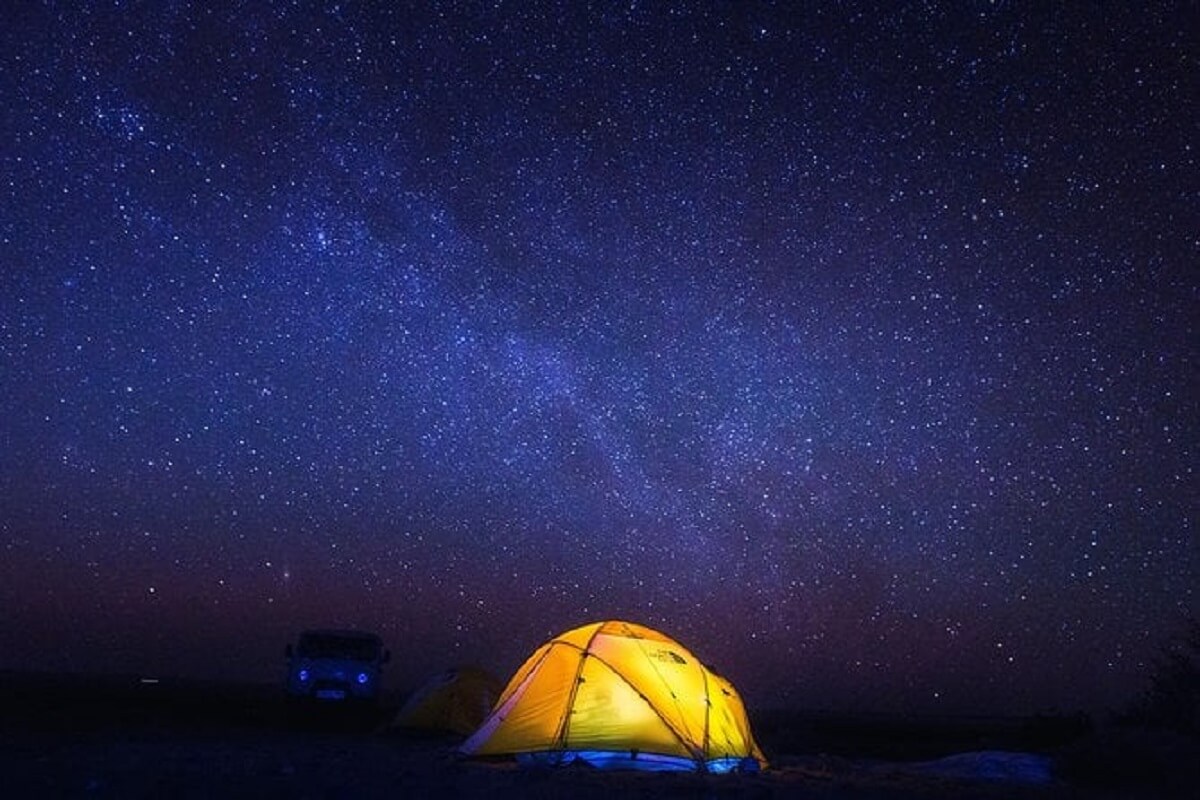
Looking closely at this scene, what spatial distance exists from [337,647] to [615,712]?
12360 millimetres

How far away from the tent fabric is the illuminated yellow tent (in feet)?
17.1

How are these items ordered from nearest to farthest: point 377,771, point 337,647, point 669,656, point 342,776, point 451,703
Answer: point 342,776 < point 377,771 < point 669,656 < point 451,703 < point 337,647

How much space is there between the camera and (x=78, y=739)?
1480 cm

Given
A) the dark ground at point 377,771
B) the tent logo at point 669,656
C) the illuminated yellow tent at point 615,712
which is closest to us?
the dark ground at point 377,771

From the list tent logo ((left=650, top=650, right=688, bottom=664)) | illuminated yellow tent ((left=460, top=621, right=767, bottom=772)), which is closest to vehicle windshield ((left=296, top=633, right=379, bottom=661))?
illuminated yellow tent ((left=460, top=621, right=767, bottom=772))

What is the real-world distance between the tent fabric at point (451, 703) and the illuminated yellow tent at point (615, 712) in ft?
17.1

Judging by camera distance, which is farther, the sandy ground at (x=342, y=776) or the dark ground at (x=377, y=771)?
the dark ground at (x=377, y=771)

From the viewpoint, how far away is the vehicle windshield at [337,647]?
2503 centimetres

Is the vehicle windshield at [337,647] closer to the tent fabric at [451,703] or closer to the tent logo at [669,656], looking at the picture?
the tent fabric at [451,703]

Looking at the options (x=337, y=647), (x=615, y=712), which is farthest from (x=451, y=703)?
(x=615, y=712)

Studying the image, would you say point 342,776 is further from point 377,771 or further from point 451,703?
point 451,703

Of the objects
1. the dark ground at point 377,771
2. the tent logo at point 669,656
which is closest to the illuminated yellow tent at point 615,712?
the tent logo at point 669,656

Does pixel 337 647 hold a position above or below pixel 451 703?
above

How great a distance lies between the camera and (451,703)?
834 inches
